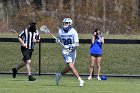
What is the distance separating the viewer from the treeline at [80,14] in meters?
41.3

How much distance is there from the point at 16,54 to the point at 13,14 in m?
19.4

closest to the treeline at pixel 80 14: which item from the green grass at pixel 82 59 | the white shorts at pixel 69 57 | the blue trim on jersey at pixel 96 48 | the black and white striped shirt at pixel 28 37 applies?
the green grass at pixel 82 59

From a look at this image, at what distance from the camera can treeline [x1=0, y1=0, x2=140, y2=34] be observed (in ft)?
136

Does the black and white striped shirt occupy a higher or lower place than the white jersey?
lower

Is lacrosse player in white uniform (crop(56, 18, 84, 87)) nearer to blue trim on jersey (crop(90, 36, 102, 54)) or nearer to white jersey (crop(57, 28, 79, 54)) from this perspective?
white jersey (crop(57, 28, 79, 54))

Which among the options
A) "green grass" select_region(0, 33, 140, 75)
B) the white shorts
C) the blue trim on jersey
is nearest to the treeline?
"green grass" select_region(0, 33, 140, 75)

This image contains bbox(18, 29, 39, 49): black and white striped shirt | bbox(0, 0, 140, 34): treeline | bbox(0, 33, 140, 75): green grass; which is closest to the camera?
bbox(18, 29, 39, 49): black and white striped shirt

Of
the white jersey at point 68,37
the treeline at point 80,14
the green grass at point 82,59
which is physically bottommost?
the green grass at point 82,59

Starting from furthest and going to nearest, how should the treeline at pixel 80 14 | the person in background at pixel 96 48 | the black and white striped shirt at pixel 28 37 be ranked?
the treeline at pixel 80 14, the person in background at pixel 96 48, the black and white striped shirt at pixel 28 37

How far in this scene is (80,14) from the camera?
1704 inches

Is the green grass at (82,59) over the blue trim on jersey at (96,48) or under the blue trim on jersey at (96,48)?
under

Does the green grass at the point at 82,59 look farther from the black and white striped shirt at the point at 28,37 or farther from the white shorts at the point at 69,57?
the white shorts at the point at 69,57

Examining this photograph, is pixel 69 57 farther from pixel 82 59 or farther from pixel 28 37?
pixel 82 59

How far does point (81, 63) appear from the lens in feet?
83.1
